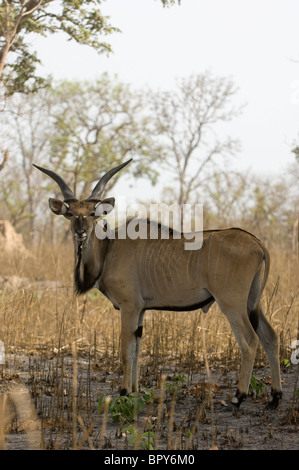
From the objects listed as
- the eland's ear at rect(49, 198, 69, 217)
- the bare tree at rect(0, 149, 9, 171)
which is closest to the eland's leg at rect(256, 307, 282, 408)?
the eland's ear at rect(49, 198, 69, 217)

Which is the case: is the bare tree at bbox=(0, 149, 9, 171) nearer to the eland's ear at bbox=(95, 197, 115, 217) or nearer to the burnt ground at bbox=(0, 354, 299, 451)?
the burnt ground at bbox=(0, 354, 299, 451)

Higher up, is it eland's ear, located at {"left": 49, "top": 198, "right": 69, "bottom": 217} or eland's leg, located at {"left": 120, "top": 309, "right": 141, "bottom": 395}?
eland's ear, located at {"left": 49, "top": 198, "right": 69, "bottom": 217}

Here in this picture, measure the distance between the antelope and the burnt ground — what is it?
9.4 inches

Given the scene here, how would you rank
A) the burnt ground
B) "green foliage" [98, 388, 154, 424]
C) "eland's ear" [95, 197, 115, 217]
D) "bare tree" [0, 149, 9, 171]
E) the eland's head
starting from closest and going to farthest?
1. the burnt ground
2. "green foliage" [98, 388, 154, 424]
3. the eland's head
4. "eland's ear" [95, 197, 115, 217]
5. "bare tree" [0, 149, 9, 171]

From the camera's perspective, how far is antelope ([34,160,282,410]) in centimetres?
409

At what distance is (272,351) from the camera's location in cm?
424

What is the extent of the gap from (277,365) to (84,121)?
21713 millimetres

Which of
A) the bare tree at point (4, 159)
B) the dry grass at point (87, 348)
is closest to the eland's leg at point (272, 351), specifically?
the dry grass at point (87, 348)

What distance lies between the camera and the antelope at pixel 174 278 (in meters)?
4.09

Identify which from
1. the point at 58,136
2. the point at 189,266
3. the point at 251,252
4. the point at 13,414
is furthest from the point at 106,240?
the point at 58,136

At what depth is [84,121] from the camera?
24984 mm

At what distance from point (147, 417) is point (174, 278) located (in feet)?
3.15

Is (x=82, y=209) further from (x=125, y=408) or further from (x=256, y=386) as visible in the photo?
(x=256, y=386)

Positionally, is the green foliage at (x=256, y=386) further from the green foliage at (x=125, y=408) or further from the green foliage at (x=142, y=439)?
the green foliage at (x=142, y=439)
